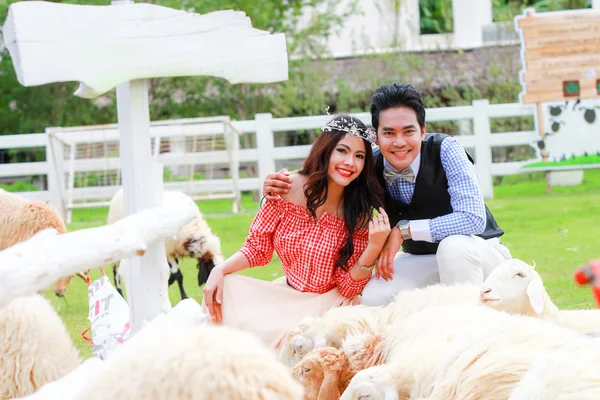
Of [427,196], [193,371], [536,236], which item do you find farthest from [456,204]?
[536,236]

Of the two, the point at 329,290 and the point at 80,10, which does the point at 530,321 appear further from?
the point at 80,10

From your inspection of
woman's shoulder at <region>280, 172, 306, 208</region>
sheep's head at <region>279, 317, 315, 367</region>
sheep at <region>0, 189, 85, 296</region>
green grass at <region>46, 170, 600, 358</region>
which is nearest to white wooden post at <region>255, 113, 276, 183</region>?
green grass at <region>46, 170, 600, 358</region>

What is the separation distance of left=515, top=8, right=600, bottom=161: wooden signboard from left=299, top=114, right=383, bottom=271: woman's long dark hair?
8971 millimetres

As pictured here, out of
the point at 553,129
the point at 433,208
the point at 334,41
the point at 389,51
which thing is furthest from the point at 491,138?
the point at 334,41

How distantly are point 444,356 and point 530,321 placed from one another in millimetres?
324

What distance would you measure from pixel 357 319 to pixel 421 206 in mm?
922

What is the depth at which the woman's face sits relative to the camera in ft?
13.7

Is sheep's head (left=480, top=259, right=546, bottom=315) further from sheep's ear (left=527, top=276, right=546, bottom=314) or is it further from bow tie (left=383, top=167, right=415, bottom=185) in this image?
bow tie (left=383, top=167, right=415, bottom=185)

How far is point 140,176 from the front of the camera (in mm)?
2988

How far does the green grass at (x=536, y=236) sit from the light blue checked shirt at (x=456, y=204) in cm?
176

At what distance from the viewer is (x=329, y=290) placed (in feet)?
13.9

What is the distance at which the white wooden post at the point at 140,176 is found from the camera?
2971mm

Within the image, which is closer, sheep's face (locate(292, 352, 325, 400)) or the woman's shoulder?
sheep's face (locate(292, 352, 325, 400))

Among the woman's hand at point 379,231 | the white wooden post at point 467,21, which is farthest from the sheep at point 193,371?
the white wooden post at point 467,21
